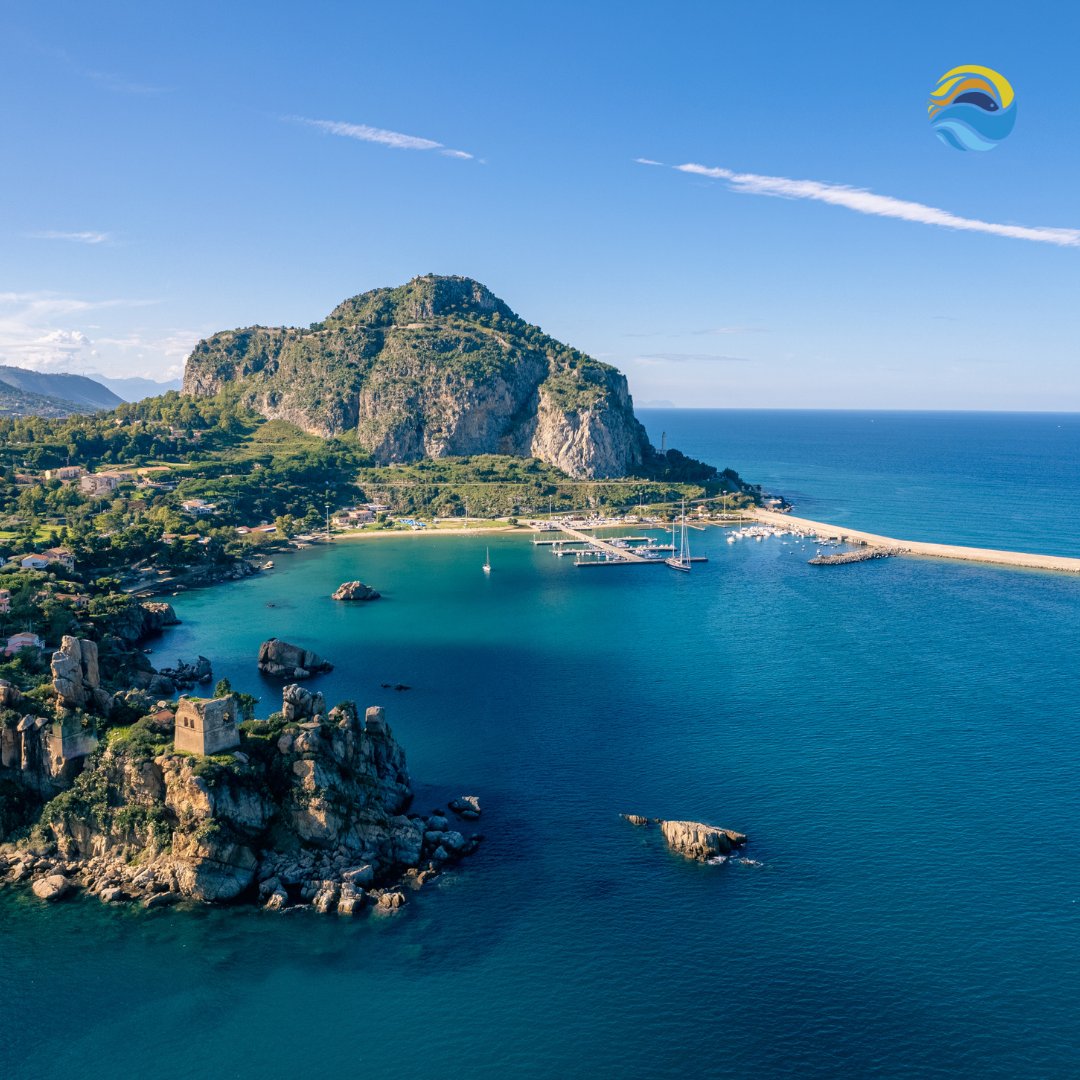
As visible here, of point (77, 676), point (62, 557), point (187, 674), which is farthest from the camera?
point (62, 557)

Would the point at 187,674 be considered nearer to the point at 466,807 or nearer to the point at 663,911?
the point at 466,807

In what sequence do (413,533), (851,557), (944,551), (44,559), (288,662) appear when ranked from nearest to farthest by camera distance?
(288,662) → (44,559) → (851,557) → (944,551) → (413,533)

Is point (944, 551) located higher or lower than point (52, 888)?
higher

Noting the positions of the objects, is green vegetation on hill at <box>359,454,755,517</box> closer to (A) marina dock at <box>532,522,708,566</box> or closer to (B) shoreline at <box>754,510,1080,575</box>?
(A) marina dock at <box>532,522,708,566</box>

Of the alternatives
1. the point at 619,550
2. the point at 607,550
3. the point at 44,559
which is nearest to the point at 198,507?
the point at 44,559

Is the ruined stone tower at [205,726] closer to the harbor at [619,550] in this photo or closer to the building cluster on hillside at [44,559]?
the building cluster on hillside at [44,559]

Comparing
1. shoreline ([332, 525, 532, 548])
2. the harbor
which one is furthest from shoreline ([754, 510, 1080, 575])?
shoreline ([332, 525, 532, 548])

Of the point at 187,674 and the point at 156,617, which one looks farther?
the point at 156,617
